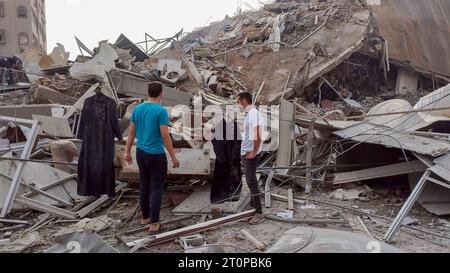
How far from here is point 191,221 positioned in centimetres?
523

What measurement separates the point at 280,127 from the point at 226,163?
1.67 metres

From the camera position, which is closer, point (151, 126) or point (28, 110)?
point (151, 126)

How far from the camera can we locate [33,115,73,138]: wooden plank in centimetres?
786

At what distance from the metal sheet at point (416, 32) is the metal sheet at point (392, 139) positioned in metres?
7.63

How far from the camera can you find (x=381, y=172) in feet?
21.0

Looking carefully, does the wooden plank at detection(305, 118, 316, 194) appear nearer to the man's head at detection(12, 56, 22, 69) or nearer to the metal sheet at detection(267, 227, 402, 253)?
the metal sheet at detection(267, 227, 402, 253)

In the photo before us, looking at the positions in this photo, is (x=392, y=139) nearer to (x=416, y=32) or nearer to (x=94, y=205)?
(x=94, y=205)

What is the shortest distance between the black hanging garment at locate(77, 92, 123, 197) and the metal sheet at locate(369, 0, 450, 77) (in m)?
10.6

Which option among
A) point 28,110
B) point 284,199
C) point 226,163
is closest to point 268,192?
point 284,199

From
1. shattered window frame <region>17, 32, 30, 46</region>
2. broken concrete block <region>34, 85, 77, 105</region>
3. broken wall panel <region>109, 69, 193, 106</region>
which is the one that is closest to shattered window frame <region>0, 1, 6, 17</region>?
shattered window frame <region>17, 32, 30, 46</region>

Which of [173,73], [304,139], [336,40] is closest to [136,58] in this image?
[173,73]

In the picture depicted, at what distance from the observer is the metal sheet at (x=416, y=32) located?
13852 millimetres

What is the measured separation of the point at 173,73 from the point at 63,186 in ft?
19.5
